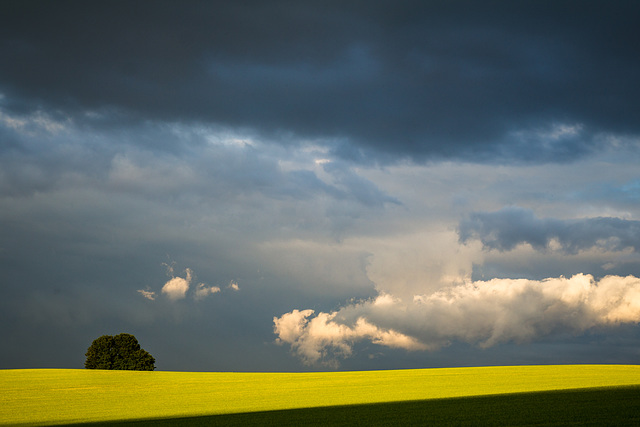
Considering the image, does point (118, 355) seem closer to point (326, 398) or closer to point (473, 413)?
point (326, 398)

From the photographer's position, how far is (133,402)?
109 feet

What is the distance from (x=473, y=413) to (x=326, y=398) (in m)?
11.2

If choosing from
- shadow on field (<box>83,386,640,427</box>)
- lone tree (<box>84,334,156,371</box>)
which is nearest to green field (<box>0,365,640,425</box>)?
shadow on field (<box>83,386,640,427</box>)

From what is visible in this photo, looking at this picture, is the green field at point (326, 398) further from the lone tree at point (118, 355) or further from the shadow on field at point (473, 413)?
the lone tree at point (118, 355)

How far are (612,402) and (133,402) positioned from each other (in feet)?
81.7

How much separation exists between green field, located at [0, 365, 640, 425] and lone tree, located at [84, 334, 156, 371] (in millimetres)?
18096

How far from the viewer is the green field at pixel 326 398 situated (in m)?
22.2

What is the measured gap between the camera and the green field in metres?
22.2

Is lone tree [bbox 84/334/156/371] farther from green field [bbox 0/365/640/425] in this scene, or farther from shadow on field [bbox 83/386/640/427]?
shadow on field [bbox 83/386/640/427]

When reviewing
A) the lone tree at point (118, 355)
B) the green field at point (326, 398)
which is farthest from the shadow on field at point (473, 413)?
the lone tree at point (118, 355)

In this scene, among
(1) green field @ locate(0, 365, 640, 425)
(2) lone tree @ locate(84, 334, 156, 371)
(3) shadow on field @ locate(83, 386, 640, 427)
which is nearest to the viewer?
(3) shadow on field @ locate(83, 386, 640, 427)

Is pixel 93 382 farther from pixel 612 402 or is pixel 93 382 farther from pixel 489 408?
pixel 612 402

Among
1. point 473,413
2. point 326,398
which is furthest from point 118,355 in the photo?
point 473,413

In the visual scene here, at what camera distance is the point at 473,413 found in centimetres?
2205
